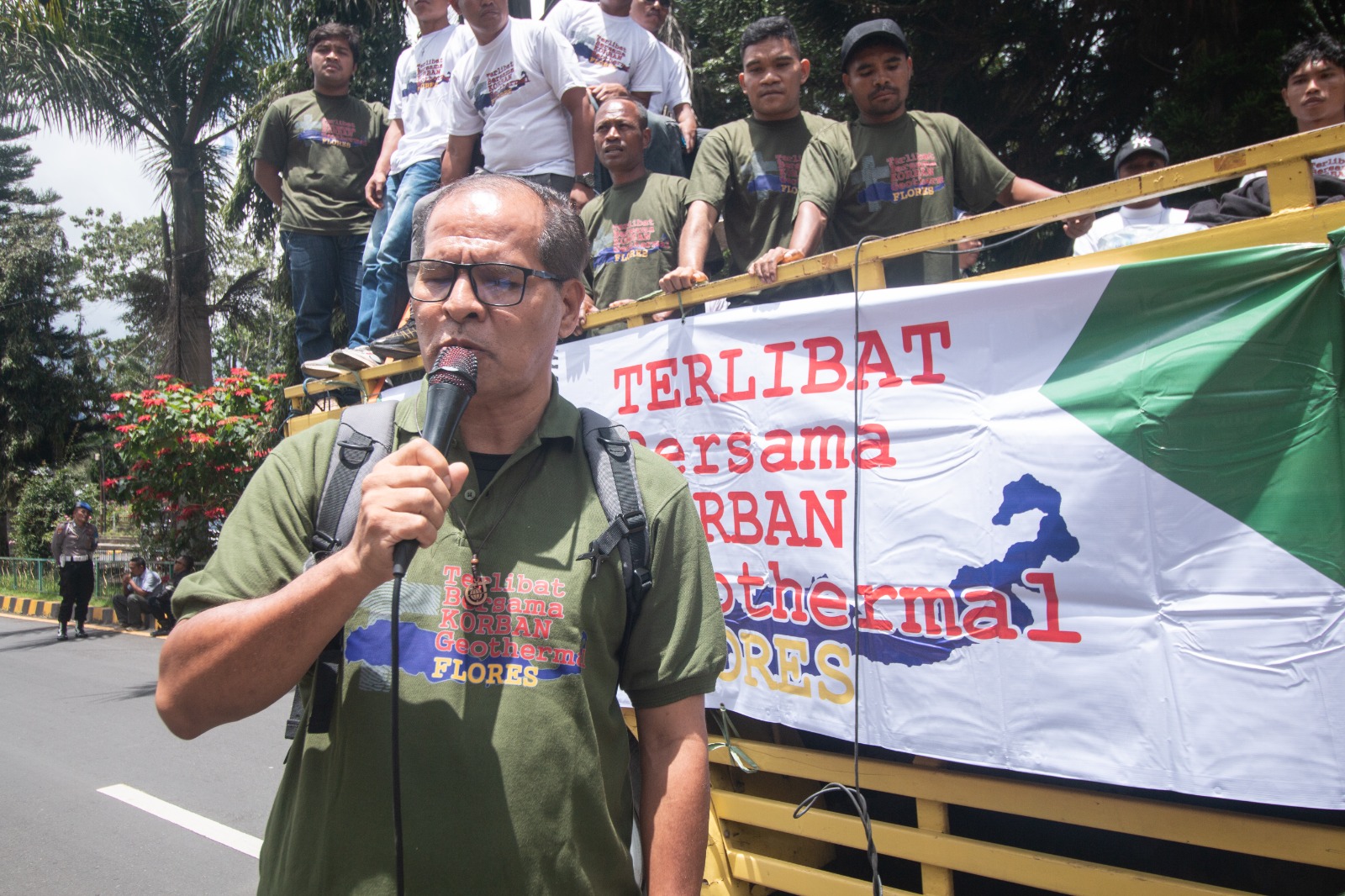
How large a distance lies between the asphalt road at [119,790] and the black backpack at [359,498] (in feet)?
11.4

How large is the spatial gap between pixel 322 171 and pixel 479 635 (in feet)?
16.4

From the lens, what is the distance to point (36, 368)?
25031 mm

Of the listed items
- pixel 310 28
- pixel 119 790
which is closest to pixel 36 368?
pixel 310 28

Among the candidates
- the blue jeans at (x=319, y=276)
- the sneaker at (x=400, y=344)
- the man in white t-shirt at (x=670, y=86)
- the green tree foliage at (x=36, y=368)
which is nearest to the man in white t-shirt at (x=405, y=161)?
→ the blue jeans at (x=319, y=276)

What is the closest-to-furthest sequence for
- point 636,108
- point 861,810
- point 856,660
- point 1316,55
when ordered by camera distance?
point 861,810
point 856,660
point 1316,55
point 636,108

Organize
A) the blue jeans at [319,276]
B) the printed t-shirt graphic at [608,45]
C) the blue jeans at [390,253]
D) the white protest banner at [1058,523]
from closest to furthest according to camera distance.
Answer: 1. the white protest banner at [1058,523]
2. the blue jeans at [390,253]
3. the printed t-shirt graphic at [608,45]
4. the blue jeans at [319,276]

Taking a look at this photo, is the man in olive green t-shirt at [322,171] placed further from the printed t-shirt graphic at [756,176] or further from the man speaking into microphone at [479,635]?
the man speaking into microphone at [479,635]

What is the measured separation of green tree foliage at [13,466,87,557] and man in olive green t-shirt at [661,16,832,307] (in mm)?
24371

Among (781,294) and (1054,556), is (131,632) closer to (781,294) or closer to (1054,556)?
(781,294)

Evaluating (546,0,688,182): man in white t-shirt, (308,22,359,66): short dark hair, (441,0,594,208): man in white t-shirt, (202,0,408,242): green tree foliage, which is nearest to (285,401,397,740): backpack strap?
(441,0,594,208): man in white t-shirt

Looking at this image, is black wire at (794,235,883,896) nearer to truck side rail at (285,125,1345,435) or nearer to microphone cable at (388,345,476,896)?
truck side rail at (285,125,1345,435)

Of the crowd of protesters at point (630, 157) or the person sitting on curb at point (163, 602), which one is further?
the person sitting on curb at point (163, 602)

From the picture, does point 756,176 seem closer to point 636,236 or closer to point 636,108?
point 636,236

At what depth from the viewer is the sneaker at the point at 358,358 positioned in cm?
424
